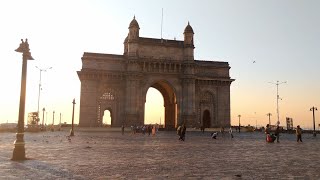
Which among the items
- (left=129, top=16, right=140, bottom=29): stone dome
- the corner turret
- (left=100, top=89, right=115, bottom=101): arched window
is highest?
(left=129, top=16, right=140, bottom=29): stone dome

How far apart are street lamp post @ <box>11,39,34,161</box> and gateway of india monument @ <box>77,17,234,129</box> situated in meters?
46.1

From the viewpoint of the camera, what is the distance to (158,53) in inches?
2552

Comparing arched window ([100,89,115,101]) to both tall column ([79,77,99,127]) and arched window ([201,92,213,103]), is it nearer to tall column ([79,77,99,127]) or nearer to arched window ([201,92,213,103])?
tall column ([79,77,99,127])

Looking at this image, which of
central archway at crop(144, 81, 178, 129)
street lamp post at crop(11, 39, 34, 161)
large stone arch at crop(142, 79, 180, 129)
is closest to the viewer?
street lamp post at crop(11, 39, 34, 161)

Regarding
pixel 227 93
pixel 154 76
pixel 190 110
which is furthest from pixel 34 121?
pixel 227 93

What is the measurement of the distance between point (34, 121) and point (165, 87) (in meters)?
29.3

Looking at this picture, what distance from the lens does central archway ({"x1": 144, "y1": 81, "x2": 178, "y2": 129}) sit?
67.8 m

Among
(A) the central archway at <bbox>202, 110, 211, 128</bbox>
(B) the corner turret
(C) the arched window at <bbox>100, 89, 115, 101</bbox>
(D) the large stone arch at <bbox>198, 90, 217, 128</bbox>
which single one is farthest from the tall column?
(A) the central archway at <bbox>202, 110, 211, 128</bbox>

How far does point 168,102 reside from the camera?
72.4 meters

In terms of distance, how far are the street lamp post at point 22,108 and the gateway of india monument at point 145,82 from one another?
46.1 meters

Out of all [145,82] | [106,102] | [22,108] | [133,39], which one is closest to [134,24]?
[133,39]

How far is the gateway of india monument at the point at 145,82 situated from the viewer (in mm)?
61625

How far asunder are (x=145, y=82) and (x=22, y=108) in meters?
49.3

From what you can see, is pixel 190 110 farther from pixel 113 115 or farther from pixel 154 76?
pixel 113 115
